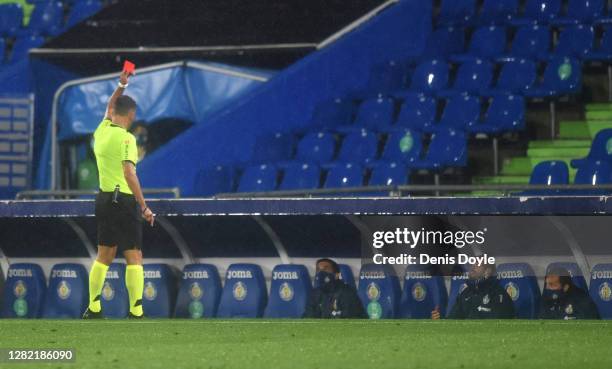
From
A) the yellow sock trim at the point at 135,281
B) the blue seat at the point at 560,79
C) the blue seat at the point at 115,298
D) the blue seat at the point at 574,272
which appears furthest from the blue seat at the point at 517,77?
→ the yellow sock trim at the point at 135,281

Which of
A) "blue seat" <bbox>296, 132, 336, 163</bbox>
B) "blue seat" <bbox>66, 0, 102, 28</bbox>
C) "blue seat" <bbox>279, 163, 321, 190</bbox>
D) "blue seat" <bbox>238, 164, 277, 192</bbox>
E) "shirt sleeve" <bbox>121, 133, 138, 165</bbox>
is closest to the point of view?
"shirt sleeve" <bbox>121, 133, 138, 165</bbox>

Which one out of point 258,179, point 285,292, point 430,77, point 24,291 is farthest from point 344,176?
point 24,291

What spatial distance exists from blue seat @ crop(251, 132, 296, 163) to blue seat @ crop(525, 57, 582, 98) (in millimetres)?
2620

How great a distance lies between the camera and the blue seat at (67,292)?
13.4 meters

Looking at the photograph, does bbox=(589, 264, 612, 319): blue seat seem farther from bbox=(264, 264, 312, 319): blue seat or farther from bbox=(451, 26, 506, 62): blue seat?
bbox=(451, 26, 506, 62): blue seat

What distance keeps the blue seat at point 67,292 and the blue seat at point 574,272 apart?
4153mm

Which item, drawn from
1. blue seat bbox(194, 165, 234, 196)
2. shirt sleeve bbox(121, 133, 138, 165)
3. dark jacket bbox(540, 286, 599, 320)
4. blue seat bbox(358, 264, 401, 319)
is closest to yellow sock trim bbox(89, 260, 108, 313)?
shirt sleeve bbox(121, 133, 138, 165)

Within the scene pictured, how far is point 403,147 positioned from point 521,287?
376 cm

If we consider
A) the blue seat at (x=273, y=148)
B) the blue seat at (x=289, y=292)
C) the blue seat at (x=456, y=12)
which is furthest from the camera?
the blue seat at (x=456, y=12)

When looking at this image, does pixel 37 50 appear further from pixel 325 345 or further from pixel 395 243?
pixel 325 345

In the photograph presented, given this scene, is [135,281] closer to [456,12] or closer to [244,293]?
[244,293]

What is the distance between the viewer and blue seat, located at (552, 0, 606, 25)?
1623cm

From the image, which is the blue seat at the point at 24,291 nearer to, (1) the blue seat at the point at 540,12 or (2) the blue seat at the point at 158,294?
(2) the blue seat at the point at 158,294

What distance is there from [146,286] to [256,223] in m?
1.15
